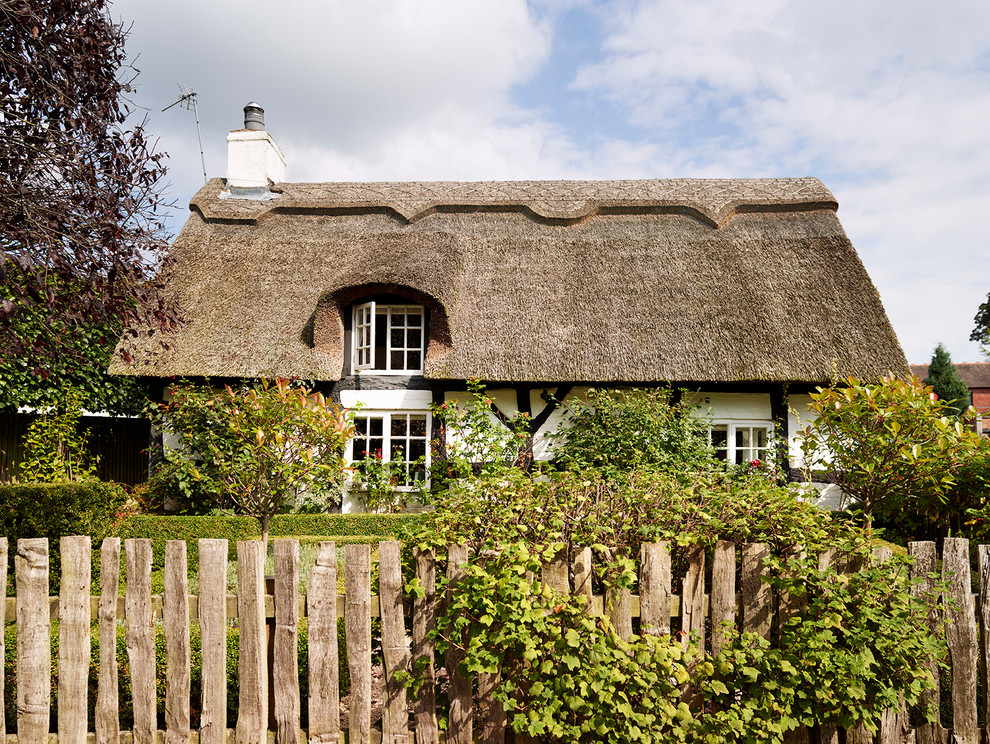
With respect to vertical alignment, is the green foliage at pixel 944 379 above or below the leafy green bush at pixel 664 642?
above

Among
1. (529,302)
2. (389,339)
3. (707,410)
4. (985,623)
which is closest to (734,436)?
(707,410)

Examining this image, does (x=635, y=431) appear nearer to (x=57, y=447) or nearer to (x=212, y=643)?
(x=212, y=643)

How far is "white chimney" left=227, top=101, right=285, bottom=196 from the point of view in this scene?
12.2 metres

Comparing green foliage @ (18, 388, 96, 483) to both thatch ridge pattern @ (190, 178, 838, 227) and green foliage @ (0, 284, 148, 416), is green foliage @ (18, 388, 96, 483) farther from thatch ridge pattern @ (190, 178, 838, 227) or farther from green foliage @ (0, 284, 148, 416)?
thatch ridge pattern @ (190, 178, 838, 227)

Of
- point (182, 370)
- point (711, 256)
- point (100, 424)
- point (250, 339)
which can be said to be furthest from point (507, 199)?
point (100, 424)

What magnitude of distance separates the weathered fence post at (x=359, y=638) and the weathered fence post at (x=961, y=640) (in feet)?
8.04

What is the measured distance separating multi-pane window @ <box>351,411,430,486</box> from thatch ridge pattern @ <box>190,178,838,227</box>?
393 cm

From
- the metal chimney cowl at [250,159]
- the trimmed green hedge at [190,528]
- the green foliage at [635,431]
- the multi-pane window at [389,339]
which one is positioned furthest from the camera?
the metal chimney cowl at [250,159]

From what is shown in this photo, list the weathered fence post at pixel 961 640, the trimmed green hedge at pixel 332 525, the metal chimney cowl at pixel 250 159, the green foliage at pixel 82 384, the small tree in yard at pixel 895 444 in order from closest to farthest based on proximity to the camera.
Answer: the weathered fence post at pixel 961 640, the small tree in yard at pixel 895 444, the trimmed green hedge at pixel 332 525, the green foliage at pixel 82 384, the metal chimney cowl at pixel 250 159

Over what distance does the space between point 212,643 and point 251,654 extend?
17cm

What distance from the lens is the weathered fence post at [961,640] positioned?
8.52ft

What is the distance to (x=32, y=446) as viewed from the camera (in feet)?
34.8

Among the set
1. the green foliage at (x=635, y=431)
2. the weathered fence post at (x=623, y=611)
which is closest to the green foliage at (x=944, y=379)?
the green foliage at (x=635, y=431)

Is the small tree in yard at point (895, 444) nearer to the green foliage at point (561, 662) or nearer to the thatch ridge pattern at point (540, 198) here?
the green foliage at point (561, 662)
